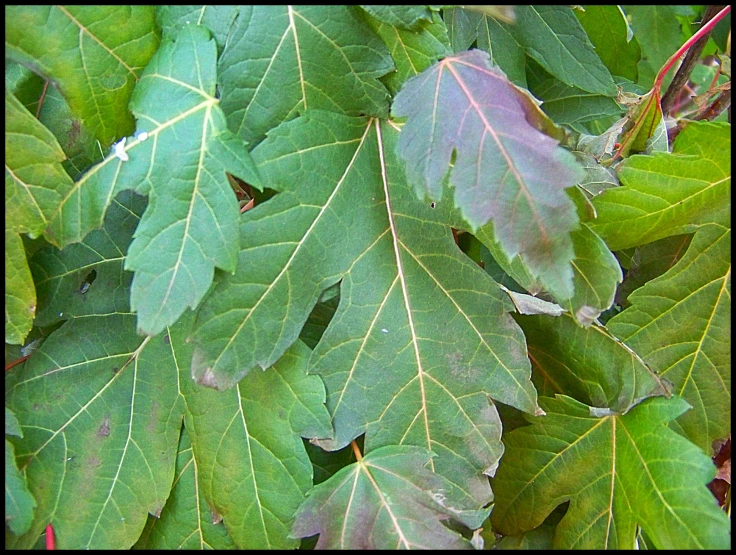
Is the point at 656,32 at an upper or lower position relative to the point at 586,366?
upper

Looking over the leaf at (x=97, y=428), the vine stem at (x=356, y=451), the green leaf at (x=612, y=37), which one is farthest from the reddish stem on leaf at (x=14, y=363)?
the green leaf at (x=612, y=37)

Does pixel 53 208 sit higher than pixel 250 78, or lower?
lower

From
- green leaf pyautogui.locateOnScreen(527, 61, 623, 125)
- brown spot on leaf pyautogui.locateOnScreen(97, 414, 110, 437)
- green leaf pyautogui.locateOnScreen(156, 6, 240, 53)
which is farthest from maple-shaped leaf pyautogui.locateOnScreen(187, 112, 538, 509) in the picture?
green leaf pyautogui.locateOnScreen(527, 61, 623, 125)

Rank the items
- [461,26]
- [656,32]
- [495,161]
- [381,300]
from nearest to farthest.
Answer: [495,161] → [381,300] → [461,26] → [656,32]

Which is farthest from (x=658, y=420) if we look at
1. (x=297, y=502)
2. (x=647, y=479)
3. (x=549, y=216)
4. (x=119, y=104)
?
(x=119, y=104)

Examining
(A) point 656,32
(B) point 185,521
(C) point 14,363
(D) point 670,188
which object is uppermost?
(A) point 656,32

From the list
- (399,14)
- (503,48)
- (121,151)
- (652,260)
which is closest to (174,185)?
(121,151)

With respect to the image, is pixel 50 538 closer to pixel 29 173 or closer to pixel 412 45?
pixel 29 173

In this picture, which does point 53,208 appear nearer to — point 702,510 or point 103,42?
point 103,42
